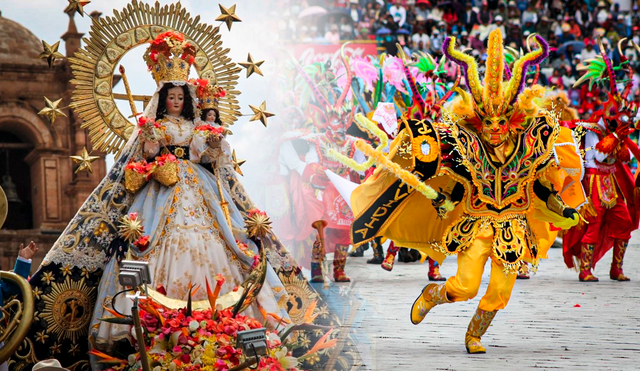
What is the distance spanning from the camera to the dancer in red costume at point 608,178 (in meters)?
11.1

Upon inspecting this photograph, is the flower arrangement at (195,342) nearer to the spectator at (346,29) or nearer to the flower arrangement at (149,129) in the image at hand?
the flower arrangement at (149,129)

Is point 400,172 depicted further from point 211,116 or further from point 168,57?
point 168,57

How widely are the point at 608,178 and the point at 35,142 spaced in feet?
31.3

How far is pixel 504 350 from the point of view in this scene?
301 inches

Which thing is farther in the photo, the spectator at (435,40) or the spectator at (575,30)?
the spectator at (575,30)

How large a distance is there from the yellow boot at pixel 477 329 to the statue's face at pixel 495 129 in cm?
127

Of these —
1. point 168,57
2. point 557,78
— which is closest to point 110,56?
point 168,57

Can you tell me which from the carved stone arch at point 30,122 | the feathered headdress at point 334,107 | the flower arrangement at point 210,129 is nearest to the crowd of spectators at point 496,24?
the carved stone arch at point 30,122

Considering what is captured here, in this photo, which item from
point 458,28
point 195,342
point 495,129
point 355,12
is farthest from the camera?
point 458,28

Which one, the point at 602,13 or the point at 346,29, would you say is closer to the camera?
the point at 346,29

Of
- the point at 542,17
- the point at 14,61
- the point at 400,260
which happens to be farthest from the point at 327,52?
the point at 542,17

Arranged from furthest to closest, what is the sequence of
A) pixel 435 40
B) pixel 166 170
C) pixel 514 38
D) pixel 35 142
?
pixel 514 38
pixel 435 40
pixel 35 142
pixel 166 170

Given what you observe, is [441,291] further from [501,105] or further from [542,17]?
[542,17]

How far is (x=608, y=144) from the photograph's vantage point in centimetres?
1105
